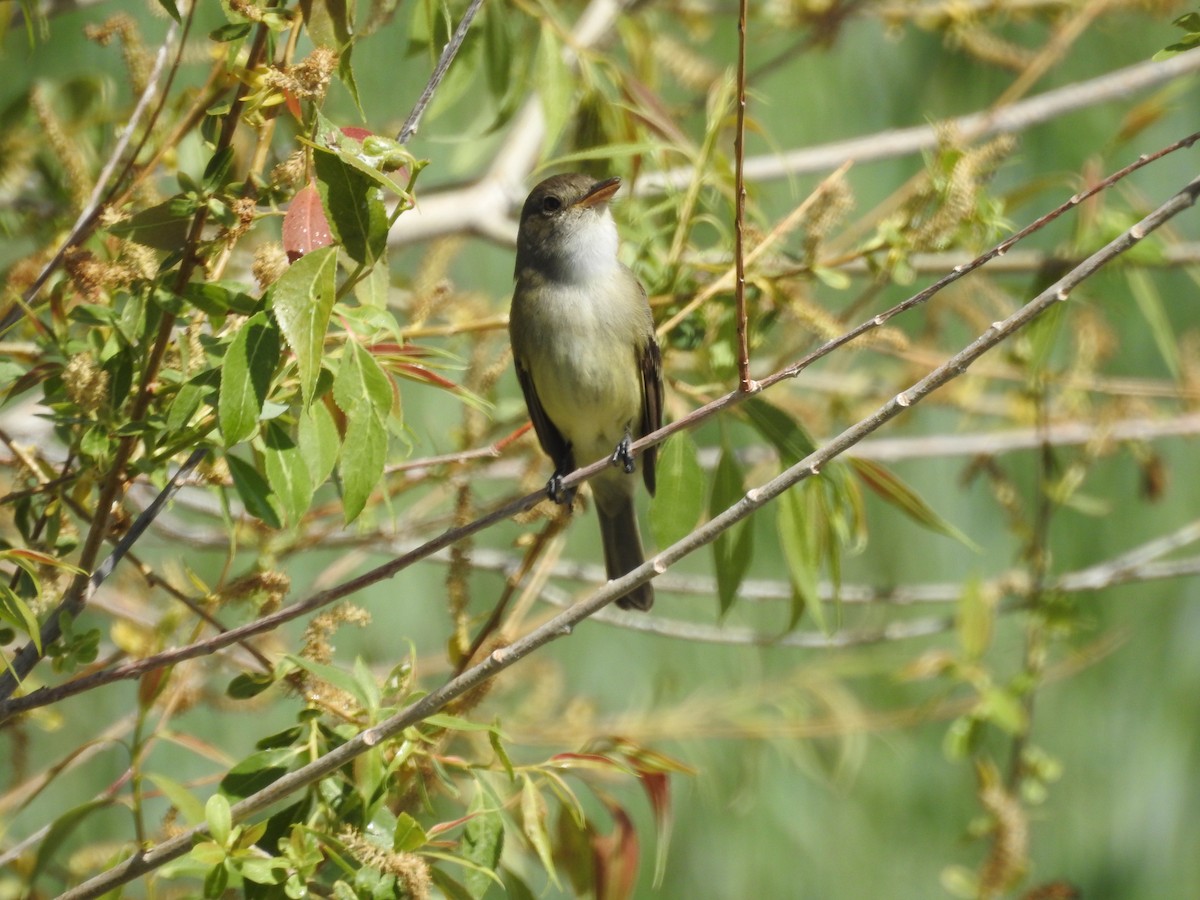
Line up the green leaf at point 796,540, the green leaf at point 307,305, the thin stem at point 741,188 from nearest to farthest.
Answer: the green leaf at point 307,305 → the thin stem at point 741,188 → the green leaf at point 796,540

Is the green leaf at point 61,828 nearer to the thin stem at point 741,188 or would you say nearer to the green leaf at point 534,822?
the green leaf at point 534,822

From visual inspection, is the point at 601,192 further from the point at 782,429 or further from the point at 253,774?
the point at 253,774

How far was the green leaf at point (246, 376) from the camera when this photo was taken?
6.15 feet

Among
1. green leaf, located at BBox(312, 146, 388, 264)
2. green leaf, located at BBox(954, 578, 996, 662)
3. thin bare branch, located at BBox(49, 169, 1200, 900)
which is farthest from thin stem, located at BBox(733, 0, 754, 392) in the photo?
green leaf, located at BBox(954, 578, 996, 662)

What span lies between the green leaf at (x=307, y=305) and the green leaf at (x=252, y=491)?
43 cm

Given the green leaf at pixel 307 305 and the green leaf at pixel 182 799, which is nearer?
the green leaf at pixel 307 305

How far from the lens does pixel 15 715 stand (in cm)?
220

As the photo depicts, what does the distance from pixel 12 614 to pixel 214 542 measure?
6.09 feet

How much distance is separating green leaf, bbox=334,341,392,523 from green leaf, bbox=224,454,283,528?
0.29m

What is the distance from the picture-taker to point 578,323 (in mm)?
3994

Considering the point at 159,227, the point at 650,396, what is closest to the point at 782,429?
the point at 159,227

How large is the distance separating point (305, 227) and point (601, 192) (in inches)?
66.3

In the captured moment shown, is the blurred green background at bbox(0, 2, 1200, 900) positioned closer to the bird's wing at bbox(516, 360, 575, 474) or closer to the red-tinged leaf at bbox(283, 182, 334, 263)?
the bird's wing at bbox(516, 360, 575, 474)

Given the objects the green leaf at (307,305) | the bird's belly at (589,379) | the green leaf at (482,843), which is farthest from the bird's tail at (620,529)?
the green leaf at (307,305)
